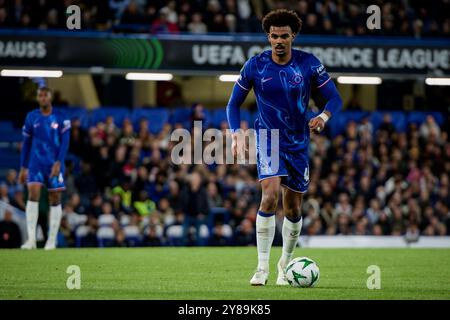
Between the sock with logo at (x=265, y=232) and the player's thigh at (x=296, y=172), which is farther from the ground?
the player's thigh at (x=296, y=172)

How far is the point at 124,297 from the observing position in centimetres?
820

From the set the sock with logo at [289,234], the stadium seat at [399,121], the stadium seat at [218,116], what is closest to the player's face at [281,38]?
the sock with logo at [289,234]

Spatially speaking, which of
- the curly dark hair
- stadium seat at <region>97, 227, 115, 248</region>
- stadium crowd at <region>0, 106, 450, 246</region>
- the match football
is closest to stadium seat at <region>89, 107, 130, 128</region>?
the match football

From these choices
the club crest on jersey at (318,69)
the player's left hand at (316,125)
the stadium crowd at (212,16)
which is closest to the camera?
the player's left hand at (316,125)

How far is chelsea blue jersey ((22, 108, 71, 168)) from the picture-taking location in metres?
15.4

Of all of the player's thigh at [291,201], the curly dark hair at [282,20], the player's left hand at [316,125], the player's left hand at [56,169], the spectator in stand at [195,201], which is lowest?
the spectator in stand at [195,201]

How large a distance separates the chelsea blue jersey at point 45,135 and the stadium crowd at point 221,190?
3.34 metres

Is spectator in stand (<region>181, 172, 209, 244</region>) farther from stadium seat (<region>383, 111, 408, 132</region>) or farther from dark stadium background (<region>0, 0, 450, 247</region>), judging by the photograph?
stadium seat (<region>383, 111, 408, 132</region>)

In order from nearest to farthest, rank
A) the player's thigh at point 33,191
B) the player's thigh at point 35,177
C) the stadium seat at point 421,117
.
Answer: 1. the player's thigh at point 35,177
2. the player's thigh at point 33,191
3. the stadium seat at point 421,117

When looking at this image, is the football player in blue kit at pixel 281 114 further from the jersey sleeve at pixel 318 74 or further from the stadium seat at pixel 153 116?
the stadium seat at pixel 153 116

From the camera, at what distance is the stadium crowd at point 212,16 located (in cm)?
2194

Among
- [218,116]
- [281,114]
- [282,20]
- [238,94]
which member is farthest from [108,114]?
[282,20]

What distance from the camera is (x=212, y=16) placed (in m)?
23.5

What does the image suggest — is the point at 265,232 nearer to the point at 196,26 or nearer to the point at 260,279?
the point at 260,279
